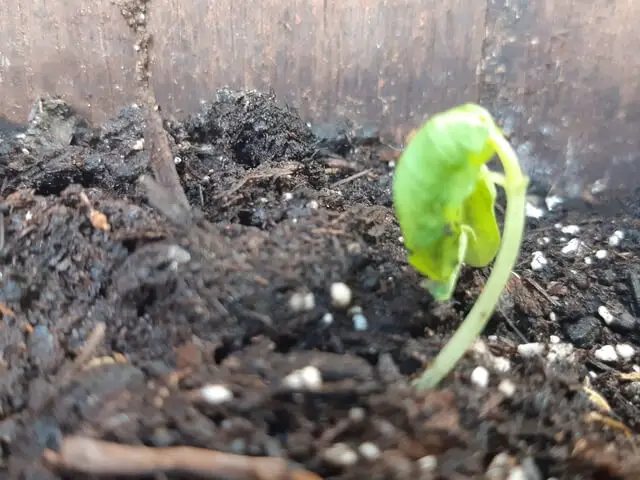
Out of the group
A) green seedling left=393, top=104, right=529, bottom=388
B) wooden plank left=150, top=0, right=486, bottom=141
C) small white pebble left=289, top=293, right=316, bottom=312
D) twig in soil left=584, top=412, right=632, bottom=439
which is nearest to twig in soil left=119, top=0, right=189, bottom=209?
small white pebble left=289, top=293, right=316, bottom=312

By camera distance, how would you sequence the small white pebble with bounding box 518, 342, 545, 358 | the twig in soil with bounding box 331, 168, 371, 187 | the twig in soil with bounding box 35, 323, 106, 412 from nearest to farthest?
the twig in soil with bounding box 35, 323, 106, 412 < the small white pebble with bounding box 518, 342, 545, 358 < the twig in soil with bounding box 331, 168, 371, 187

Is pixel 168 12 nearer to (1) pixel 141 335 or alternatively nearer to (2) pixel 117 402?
(1) pixel 141 335

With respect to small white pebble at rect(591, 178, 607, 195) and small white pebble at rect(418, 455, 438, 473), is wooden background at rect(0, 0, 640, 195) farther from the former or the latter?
small white pebble at rect(418, 455, 438, 473)

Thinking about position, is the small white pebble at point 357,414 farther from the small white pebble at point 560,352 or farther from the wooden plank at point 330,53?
the wooden plank at point 330,53

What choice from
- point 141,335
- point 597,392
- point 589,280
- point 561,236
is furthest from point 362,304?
point 561,236

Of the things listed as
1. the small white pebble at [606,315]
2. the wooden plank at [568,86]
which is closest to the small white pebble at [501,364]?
the small white pebble at [606,315]

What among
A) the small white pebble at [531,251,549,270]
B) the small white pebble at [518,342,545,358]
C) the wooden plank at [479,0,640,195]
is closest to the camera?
the small white pebble at [518,342,545,358]
